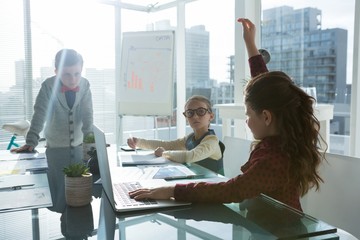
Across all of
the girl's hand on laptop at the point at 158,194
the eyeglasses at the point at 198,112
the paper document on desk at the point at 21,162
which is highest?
the eyeglasses at the point at 198,112

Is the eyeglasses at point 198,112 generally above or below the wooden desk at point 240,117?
above

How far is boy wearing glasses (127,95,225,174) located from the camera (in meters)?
1.86

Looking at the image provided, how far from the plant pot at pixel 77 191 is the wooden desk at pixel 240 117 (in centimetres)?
242

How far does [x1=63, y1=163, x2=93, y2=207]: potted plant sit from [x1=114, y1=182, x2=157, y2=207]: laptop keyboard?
99mm

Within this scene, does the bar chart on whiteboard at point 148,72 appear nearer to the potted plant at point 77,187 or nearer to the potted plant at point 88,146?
the potted plant at point 88,146

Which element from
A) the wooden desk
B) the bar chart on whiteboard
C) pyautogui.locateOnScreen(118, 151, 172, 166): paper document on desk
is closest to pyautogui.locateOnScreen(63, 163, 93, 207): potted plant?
pyautogui.locateOnScreen(118, 151, 172, 166): paper document on desk

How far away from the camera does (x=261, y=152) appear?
3.76 feet

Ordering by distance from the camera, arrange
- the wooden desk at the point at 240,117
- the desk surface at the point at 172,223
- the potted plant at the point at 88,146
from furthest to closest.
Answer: the wooden desk at the point at 240,117 < the potted plant at the point at 88,146 < the desk surface at the point at 172,223

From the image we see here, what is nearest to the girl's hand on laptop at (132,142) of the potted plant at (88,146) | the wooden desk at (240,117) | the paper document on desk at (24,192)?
the potted plant at (88,146)

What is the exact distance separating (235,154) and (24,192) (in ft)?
3.82

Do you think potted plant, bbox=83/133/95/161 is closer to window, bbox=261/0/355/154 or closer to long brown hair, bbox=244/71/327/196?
long brown hair, bbox=244/71/327/196

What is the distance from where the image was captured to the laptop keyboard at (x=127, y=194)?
1061mm

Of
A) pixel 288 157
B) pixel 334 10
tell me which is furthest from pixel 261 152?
pixel 334 10

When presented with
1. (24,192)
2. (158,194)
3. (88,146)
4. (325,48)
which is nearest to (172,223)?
(158,194)
